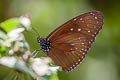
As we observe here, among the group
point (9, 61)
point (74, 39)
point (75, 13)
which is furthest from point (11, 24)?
point (75, 13)

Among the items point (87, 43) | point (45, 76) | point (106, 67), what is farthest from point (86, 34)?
point (106, 67)

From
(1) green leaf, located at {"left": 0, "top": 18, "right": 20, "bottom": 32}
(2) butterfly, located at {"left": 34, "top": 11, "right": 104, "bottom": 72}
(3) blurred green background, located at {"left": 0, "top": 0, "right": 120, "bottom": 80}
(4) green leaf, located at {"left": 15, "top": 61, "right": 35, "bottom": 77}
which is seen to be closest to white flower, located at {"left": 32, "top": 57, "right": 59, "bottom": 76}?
(4) green leaf, located at {"left": 15, "top": 61, "right": 35, "bottom": 77}

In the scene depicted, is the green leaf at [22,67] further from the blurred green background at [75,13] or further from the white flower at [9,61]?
the blurred green background at [75,13]

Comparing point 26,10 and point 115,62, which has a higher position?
point 26,10

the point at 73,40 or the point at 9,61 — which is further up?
the point at 73,40

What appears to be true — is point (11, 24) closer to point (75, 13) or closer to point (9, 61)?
point (9, 61)

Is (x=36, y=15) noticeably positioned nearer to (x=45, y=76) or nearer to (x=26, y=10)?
(x=26, y=10)

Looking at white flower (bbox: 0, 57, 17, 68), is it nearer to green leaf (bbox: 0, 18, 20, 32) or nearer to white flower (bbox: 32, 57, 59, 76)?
white flower (bbox: 32, 57, 59, 76)
